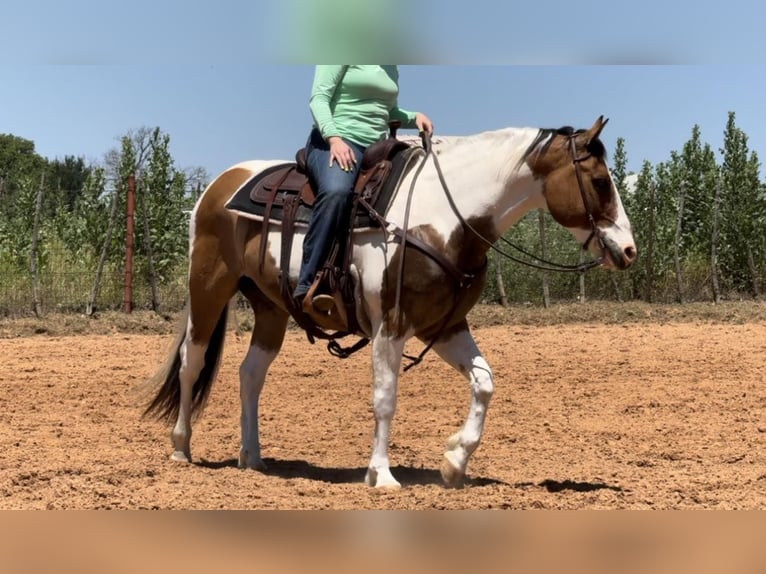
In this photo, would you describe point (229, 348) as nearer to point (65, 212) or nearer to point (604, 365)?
point (604, 365)

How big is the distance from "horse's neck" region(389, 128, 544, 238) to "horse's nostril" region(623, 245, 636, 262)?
0.57 m

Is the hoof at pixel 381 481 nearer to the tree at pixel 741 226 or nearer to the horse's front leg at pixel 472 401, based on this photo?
the horse's front leg at pixel 472 401

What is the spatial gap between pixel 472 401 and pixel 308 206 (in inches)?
58.8

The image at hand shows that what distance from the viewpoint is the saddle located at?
436 centimetres

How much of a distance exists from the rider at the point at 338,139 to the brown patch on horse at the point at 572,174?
923mm

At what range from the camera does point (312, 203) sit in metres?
4.55

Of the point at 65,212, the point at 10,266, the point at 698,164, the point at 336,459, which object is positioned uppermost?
the point at 698,164

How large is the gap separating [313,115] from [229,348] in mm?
6600

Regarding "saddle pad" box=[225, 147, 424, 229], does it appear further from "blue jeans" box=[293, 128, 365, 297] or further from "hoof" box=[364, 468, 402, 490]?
"hoof" box=[364, 468, 402, 490]

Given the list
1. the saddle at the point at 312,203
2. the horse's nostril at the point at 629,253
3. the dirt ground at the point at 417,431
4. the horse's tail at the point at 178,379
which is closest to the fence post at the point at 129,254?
the dirt ground at the point at 417,431

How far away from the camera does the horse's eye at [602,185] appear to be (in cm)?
403

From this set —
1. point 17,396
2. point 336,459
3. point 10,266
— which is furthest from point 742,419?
point 10,266

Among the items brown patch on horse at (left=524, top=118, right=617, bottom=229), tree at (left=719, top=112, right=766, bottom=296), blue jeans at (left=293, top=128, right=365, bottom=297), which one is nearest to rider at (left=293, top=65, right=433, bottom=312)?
blue jeans at (left=293, top=128, right=365, bottom=297)

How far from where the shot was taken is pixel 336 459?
18.2ft
